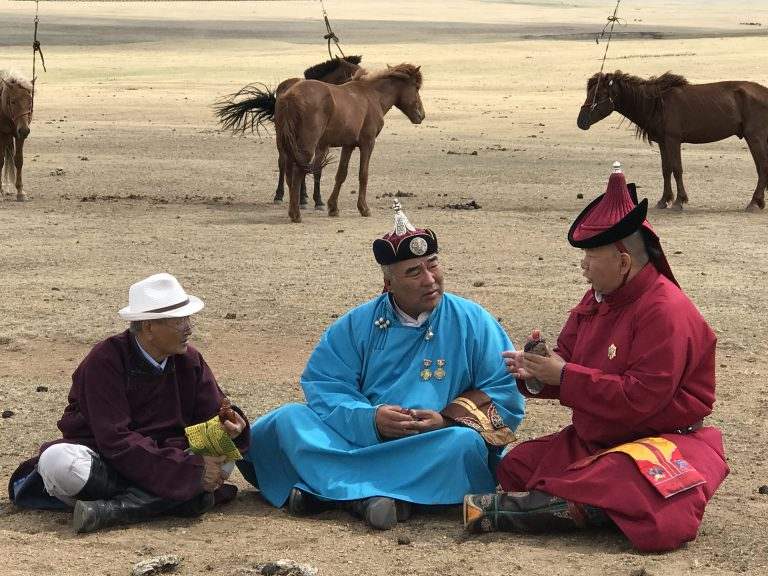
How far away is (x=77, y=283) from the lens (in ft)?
35.3

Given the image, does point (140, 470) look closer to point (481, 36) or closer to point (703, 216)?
point (703, 216)

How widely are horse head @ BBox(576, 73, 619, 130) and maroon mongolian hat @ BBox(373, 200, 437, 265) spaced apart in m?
11.5

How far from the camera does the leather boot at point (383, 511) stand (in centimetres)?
535

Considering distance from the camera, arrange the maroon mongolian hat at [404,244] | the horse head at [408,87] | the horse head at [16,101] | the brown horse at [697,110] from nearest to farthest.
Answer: the maroon mongolian hat at [404,244] → the horse head at [16,101] → the horse head at [408,87] → the brown horse at [697,110]

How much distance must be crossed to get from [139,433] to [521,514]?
1548 millimetres

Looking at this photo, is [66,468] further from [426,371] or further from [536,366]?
[536,366]

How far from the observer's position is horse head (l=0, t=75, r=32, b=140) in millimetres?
16109

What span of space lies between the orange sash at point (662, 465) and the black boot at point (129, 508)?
1.61 meters

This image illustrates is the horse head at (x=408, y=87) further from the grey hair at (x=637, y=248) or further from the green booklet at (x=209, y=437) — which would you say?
the grey hair at (x=637, y=248)

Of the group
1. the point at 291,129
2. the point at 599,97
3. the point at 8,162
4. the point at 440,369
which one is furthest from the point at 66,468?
the point at 599,97

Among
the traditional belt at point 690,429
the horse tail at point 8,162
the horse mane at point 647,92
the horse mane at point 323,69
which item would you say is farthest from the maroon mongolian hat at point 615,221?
the horse mane at point 323,69

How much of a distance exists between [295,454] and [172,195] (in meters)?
11.4

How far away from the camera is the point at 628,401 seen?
5039 millimetres

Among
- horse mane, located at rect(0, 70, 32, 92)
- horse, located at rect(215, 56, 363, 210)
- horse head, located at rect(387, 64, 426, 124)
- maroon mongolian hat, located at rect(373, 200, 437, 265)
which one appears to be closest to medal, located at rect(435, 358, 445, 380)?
maroon mongolian hat, located at rect(373, 200, 437, 265)
